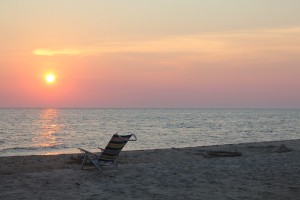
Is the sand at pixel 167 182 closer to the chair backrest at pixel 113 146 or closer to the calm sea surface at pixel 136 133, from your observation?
the chair backrest at pixel 113 146

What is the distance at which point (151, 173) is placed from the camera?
29.9ft

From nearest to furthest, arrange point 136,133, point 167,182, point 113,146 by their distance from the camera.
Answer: point 167,182 < point 113,146 < point 136,133

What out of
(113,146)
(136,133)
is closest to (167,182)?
(113,146)

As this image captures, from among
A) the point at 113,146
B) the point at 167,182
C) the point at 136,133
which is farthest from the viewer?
the point at 136,133

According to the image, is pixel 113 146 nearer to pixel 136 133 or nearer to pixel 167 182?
pixel 167 182

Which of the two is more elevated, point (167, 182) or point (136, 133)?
point (167, 182)

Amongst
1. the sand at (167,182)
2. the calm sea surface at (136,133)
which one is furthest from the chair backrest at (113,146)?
the calm sea surface at (136,133)

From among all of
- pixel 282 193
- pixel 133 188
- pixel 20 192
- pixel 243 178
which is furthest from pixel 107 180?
pixel 282 193

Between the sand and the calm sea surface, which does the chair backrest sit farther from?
the calm sea surface

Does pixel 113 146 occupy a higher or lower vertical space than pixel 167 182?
higher

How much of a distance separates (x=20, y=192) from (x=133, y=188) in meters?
2.16

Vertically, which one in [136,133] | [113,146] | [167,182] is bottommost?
[136,133]

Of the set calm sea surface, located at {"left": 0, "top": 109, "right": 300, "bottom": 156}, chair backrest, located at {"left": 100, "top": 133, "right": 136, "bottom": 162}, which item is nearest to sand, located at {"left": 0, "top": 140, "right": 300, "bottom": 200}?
chair backrest, located at {"left": 100, "top": 133, "right": 136, "bottom": 162}

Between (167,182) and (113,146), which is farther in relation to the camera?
(113,146)
